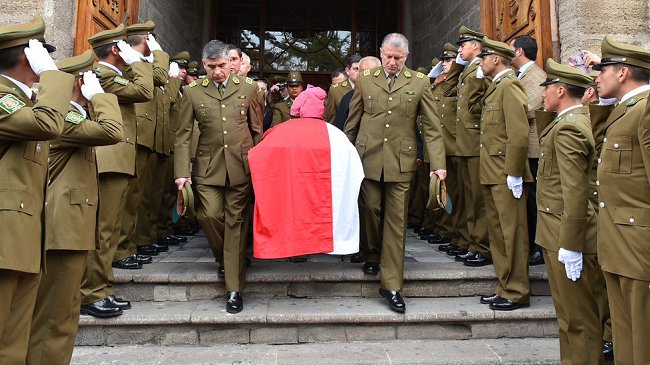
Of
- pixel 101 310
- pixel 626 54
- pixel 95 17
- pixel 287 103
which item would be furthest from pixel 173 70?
pixel 626 54

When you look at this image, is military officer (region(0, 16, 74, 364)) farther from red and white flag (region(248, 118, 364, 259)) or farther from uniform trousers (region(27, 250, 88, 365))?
red and white flag (region(248, 118, 364, 259))

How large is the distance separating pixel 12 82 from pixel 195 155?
1.94 meters

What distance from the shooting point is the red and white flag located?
3846mm

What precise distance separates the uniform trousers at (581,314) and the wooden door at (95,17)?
4433 mm

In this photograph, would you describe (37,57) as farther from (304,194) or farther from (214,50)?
(304,194)

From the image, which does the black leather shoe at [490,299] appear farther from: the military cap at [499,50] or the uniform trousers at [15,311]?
the uniform trousers at [15,311]

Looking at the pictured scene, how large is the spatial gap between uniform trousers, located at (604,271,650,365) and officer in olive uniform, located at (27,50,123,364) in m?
2.74

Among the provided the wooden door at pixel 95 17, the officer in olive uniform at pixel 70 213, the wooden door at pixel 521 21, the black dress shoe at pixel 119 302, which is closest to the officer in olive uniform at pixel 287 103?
the wooden door at pixel 95 17

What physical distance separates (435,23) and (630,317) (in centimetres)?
754

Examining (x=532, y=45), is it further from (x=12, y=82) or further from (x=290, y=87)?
(x=12, y=82)

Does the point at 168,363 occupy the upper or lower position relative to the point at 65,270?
lower

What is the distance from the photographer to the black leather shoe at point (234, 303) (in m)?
3.66

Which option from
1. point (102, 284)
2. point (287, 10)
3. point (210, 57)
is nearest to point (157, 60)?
point (210, 57)

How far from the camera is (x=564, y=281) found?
2877 mm
